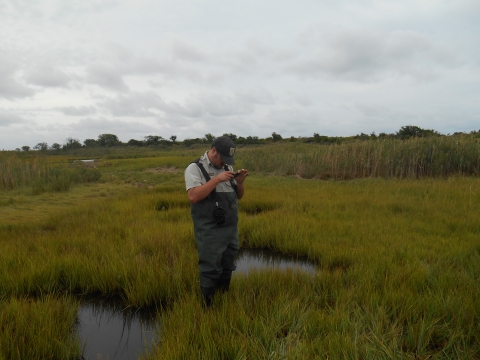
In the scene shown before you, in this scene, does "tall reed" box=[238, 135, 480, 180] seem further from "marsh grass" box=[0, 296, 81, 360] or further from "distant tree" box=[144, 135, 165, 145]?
"distant tree" box=[144, 135, 165, 145]

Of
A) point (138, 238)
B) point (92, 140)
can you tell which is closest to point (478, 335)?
point (138, 238)

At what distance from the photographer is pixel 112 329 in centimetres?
296

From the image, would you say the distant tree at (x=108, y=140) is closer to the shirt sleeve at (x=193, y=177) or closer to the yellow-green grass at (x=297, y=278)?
the yellow-green grass at (x=297, y=278)

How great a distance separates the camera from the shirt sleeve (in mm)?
2656

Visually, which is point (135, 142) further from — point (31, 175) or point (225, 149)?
point (225, 149)

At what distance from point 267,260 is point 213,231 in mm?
1973

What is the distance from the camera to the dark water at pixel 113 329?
2621 millimetres

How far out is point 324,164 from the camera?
1338 centimetres

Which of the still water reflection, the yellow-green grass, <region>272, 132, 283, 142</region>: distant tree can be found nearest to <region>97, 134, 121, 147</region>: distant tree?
<region>272, 132, 283, 142</region>: distant tree

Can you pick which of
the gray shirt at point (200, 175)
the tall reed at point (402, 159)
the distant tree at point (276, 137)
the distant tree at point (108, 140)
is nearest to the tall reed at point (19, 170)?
the tall reed at point (402, 159)

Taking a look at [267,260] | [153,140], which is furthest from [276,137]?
[267,260]

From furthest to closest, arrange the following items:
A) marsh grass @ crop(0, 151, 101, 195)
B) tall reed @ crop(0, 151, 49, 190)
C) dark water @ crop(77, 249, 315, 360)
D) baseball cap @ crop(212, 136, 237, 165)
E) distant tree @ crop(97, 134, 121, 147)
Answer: distant tree @ crop(97, 134, 121, 147) < tall reed @ crop(0, 151, 49, 190) < marsh grass @ crop(0, 151, 101, 195) < baseball cap @ crop(212, 136, 237, 165) < dark water @ crop(77, 249, 315, 360)

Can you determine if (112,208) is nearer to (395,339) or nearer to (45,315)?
(45,315)

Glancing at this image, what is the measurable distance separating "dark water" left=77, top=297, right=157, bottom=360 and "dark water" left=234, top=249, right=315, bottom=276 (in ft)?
4.62
